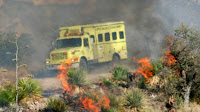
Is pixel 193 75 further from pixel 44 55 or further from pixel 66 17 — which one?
pixel 66 17

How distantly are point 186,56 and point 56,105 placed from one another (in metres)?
7.28

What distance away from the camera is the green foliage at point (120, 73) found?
16.8 meters

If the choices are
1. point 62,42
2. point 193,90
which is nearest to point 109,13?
point 62,42

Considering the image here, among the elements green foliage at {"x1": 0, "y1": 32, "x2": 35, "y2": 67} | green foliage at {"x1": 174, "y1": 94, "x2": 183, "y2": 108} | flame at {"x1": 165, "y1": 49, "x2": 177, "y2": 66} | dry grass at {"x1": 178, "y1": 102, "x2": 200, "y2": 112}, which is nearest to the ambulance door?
flame at {"x1": 165, "y1": 49, "x2": 177, "y2": 66}

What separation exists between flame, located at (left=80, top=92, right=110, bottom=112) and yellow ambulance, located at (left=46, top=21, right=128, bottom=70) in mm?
6497

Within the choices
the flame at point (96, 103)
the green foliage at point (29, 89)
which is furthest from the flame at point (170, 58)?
the green foliage at point (29, 89)

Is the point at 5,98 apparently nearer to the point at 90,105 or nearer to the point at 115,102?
the point at 90,105

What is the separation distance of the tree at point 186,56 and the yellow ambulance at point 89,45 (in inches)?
278

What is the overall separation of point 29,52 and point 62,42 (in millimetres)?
8642

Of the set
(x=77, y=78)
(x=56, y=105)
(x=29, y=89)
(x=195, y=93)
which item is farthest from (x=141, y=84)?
(x=29, y=89)

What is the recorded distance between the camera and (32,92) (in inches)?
464

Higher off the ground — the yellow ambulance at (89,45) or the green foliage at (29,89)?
the yellow ambulance at (89,45)

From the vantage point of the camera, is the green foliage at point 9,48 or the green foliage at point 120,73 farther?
the green foliage at point 9,48

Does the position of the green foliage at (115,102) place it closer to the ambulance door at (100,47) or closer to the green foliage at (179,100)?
the green foliage at (179,100)
